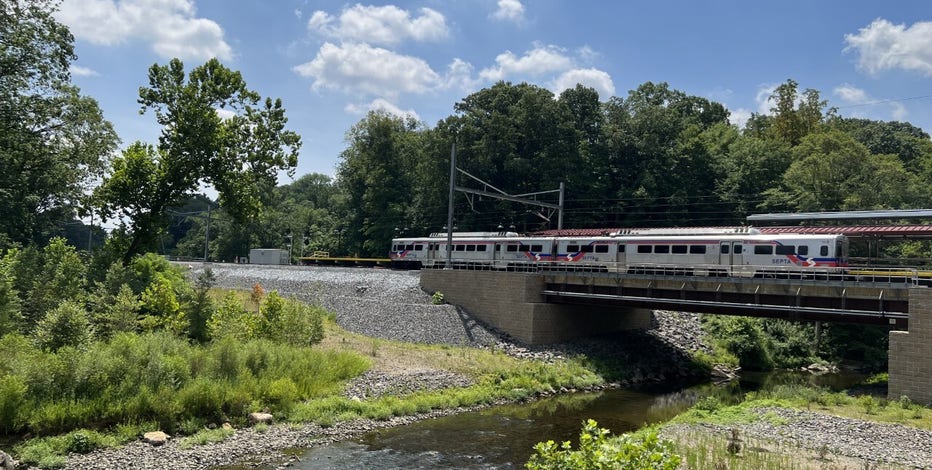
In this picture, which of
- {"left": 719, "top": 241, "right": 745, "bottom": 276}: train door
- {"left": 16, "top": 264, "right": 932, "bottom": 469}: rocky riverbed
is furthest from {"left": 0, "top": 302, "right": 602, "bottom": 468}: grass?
{"left": 719, "top": 241, "right": 745, "bottom": 276}: train door

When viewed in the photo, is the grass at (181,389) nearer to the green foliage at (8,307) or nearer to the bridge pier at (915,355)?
the green foliage at (8,307)

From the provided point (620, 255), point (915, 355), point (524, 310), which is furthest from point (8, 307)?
point (915, 355)

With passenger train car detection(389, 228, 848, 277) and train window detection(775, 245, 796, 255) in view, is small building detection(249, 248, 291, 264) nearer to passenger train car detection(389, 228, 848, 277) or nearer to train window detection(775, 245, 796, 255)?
passenger train car detection(389, 228, 848, 277)

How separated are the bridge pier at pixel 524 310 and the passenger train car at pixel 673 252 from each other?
1.64 m

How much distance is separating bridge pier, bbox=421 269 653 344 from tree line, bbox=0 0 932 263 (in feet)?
27.8

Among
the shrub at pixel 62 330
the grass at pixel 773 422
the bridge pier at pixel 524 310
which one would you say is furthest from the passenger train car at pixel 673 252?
the shrub at pixel 62 330

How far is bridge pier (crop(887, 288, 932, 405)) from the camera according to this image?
20.5m

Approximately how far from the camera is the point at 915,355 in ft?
68.1

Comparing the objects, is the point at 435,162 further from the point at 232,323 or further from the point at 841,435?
the point at 841,435

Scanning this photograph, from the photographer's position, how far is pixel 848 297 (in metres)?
24.2

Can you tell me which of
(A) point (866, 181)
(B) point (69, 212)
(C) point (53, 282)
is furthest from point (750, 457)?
(B) point (69, 212)

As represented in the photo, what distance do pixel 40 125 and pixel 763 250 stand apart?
1430 inches

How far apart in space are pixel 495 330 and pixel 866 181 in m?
32.0

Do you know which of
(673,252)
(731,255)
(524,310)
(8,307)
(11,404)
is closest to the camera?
(11,404)
